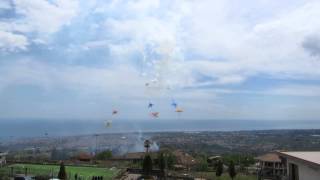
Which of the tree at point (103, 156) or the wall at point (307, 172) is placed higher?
the wall at point (307, 172)

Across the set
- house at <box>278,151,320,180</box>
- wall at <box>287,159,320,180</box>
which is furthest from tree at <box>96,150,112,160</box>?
wall at <box>287,159,320,180</box>

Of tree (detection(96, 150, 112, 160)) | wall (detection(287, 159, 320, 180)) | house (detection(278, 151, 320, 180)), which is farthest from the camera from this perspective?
tree (detection(96, 150, 112, 160))

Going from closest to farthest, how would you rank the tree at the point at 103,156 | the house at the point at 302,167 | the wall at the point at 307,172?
the house at the point at 302,167 → the wall at the point at 307,172 → the tree at the point at 103,156

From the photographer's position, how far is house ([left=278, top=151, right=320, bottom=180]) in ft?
52.5

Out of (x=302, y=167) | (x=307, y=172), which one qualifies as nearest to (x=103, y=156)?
(x=302, y=167)

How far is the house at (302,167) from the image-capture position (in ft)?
52.5

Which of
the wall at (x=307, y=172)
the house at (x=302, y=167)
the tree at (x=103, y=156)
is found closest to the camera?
the house at (x=302, y=167)

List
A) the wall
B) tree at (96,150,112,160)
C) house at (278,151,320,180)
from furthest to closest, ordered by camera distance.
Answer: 1. tree at (96,150,112,160)
2. the wall
3. house at (278,151,320,180)

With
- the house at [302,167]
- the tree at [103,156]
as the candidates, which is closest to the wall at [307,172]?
the house at [302,167]

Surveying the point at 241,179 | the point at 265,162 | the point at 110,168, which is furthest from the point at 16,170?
the point at 265,162

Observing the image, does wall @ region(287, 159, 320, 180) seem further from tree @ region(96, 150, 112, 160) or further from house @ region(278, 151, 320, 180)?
tree @ region(96, 150, 112, 160)

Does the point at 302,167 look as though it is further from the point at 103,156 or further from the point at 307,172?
the point at 103,156

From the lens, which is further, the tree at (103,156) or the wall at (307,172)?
the tree at (103,156)

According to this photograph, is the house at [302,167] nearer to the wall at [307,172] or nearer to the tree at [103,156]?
the wall at [307,172]
